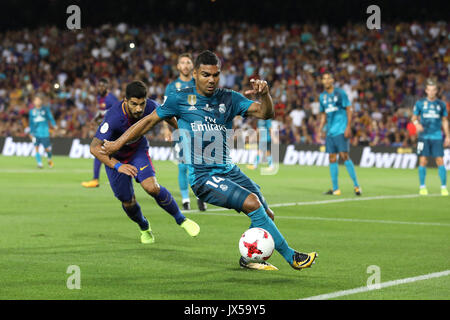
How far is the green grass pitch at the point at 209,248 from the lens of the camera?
6.69 m

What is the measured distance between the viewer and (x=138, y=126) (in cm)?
760

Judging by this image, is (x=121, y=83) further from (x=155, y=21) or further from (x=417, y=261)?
(x=417, y=261)

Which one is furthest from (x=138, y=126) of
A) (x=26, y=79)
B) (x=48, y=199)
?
(x=26, y=79)

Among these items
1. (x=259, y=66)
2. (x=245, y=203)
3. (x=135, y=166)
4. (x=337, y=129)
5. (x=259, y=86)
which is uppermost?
(x=259, y=66)

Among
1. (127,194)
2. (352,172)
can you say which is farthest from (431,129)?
(127,194)

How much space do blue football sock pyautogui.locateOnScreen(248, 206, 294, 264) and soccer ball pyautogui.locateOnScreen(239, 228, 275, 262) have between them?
0.14 ft

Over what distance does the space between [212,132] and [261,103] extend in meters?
0.58

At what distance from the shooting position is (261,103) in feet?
24.0

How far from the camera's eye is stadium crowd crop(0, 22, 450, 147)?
30359 millimetres

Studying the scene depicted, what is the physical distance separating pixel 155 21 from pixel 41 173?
20.3 m

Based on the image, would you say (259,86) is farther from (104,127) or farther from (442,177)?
(442,177)

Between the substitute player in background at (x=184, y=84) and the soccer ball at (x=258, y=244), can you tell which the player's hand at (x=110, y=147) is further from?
the substitute player in background at (x=184, y=84)
